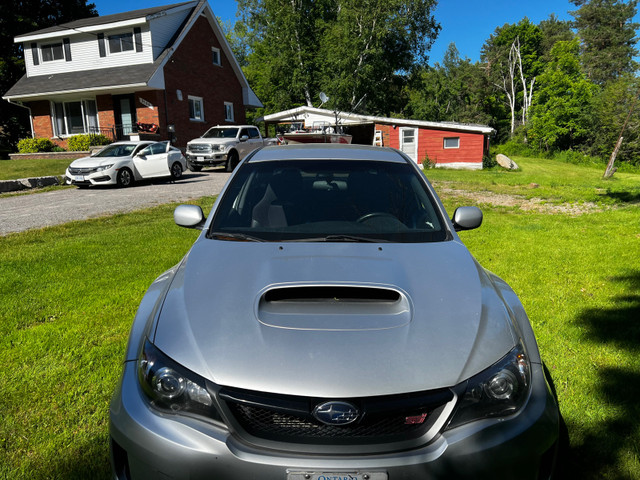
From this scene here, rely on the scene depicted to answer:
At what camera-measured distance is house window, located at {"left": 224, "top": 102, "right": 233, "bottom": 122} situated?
31.2 m

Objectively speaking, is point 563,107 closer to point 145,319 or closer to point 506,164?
point 506,164

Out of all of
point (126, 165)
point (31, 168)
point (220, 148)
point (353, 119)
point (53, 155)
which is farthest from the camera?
point (353, 119)

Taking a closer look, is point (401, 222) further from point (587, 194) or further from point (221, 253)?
point (587, 194)

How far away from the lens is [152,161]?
55.9 ft

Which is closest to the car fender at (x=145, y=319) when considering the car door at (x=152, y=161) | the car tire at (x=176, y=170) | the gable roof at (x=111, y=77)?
the car door at (x=152, y=161)

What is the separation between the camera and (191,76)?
27.5 meters

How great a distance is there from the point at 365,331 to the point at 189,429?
2.40 feet

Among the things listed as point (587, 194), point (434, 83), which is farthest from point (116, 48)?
point (434, 83)

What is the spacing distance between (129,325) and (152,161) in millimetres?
13992

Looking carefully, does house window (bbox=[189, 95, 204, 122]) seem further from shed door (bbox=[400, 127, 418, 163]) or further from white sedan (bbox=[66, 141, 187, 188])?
shed door (bbox=[400, 127, 418, 163])

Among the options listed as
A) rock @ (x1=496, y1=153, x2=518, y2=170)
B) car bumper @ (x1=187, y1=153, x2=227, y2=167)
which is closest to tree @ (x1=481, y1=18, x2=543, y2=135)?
rock @ (x1=496, y1=153, x2=518, y2=170)

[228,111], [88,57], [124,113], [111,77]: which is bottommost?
[124,113]

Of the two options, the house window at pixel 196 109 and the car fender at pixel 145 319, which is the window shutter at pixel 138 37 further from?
the car fender at pixel 145 319

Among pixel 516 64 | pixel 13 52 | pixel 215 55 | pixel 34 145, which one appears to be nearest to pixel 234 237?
pixel 34 145
